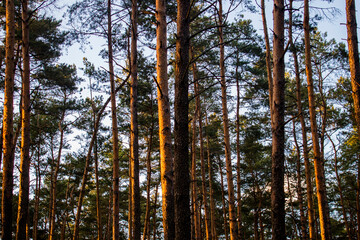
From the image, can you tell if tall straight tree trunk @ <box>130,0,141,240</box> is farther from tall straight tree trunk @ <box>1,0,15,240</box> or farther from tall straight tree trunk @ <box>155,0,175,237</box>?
tall straight tree trunk @ <box>155,0,175,237</box>

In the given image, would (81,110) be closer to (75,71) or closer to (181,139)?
(75,71)

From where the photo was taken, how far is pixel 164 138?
14.4ft

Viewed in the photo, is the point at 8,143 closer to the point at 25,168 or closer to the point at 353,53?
the point at 25,168

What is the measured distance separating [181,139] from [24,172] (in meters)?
5.33

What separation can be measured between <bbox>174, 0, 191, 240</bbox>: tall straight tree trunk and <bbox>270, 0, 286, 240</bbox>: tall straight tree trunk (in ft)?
5.17

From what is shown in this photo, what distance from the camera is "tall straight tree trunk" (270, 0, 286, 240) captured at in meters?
4.20

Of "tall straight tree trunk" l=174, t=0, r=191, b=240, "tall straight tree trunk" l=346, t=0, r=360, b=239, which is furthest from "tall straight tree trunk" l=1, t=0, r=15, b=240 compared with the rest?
"tall straight tree trunk" l=346, t=0, r=360, b=239

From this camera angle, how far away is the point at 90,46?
33.0 ft

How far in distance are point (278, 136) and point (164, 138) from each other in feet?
5.77

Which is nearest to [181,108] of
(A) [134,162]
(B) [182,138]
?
(B) [182,138]

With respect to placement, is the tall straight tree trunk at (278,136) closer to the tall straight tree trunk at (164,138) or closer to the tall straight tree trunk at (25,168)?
the tall straight tree trunk at (164,138)

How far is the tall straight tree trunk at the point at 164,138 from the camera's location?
4.20 metres

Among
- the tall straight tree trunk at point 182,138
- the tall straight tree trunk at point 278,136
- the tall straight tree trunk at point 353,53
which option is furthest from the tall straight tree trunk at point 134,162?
the tall straight tree trunk at point 353,53

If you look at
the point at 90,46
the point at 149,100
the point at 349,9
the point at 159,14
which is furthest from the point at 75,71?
the point at 349,9
